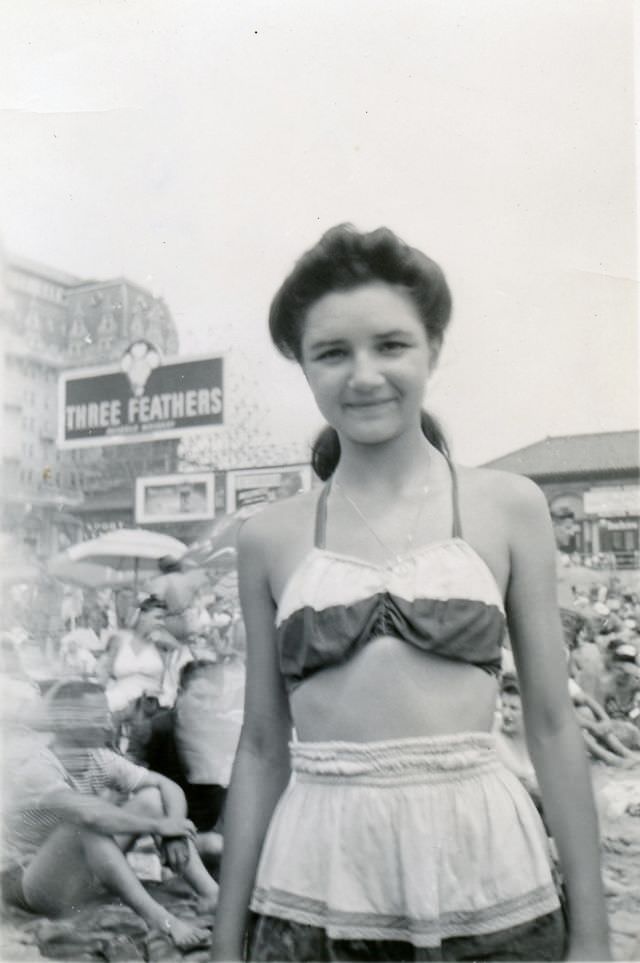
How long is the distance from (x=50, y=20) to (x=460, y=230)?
3.05 feet

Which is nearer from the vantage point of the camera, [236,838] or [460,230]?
[236,838]

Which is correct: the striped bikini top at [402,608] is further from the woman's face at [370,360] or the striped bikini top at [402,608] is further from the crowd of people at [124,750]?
the crowd of people at [124,750]

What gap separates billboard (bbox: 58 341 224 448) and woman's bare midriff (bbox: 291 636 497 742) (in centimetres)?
60

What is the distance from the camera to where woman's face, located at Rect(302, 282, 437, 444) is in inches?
56.4

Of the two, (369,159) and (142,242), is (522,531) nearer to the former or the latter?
(369,159)

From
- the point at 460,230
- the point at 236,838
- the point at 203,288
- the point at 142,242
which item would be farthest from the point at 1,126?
the point at 236,838

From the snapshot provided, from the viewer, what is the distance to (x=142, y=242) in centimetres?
178

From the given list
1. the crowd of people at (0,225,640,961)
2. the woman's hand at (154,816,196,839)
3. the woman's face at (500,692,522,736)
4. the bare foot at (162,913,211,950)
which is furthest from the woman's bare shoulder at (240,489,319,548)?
the bare foot at (162,913,211,950)

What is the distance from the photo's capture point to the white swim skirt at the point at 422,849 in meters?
1.32

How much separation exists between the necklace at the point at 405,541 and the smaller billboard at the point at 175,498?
0.35 metres

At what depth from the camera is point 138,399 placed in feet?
5.89

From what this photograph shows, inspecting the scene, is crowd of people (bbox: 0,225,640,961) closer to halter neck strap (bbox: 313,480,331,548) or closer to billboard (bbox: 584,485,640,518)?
halter neck strap (bbox: 313,480,331,548)

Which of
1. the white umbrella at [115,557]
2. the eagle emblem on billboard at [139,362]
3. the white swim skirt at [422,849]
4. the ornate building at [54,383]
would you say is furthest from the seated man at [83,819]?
the eagle emblem on billboard at [139,362]

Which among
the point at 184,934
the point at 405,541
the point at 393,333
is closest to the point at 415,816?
the point at 405,541
